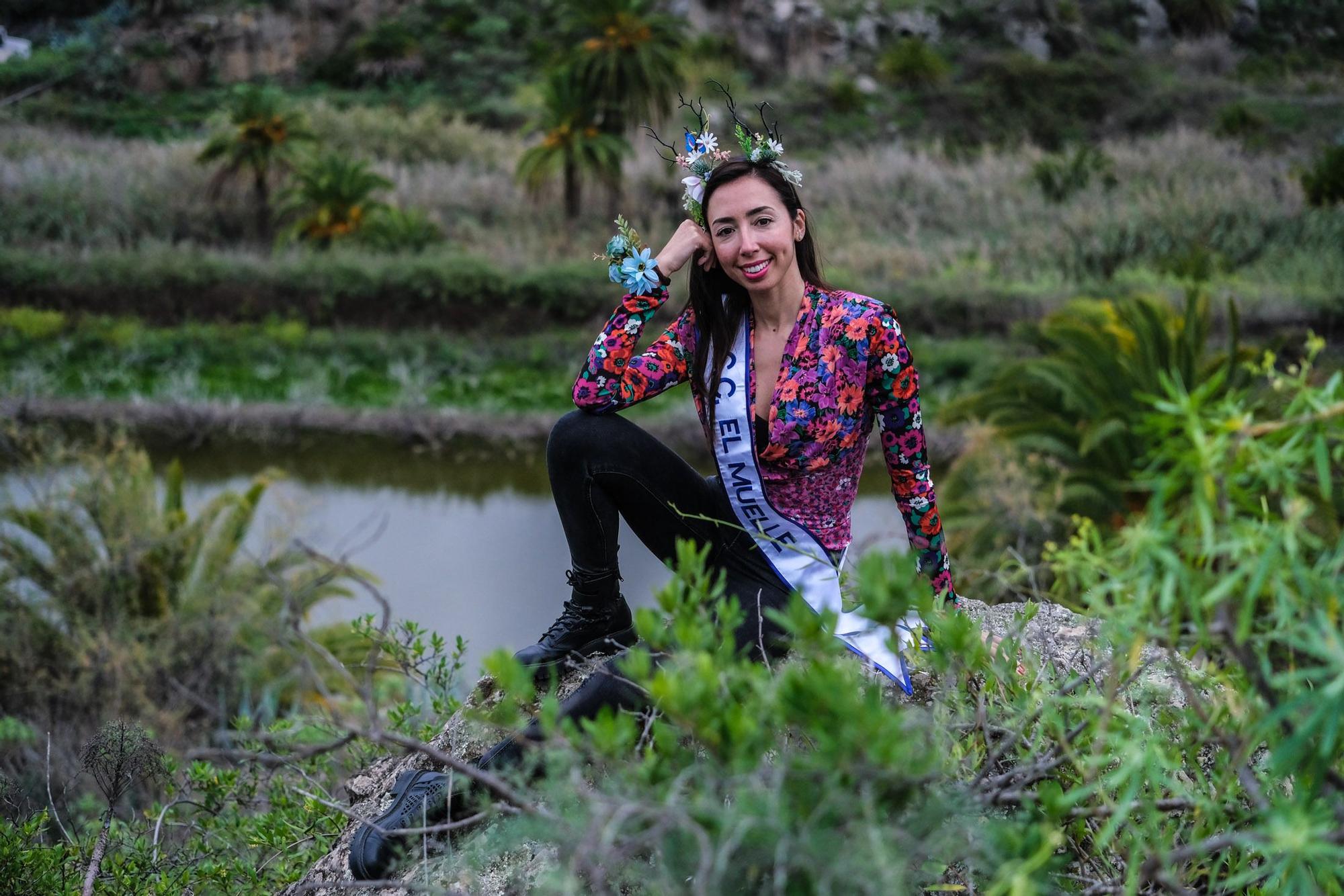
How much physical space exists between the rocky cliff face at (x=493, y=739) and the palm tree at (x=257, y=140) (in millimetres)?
10922

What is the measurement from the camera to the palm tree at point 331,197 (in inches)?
476

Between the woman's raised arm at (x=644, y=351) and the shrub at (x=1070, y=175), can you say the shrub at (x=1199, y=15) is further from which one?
the woman's raised arm at (x=644, y=351)

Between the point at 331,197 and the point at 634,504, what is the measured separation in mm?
11140

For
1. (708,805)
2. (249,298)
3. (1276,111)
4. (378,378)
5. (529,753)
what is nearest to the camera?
(708,805)

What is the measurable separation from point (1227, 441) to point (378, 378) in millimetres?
9441

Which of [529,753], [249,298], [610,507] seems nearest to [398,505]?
[249,298]

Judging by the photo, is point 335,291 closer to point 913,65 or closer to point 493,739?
point 913,65

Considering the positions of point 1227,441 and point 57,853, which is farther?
point 57,853

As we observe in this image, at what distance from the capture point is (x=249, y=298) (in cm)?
1129

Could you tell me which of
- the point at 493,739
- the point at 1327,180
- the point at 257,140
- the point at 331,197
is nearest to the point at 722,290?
the point at 493,739

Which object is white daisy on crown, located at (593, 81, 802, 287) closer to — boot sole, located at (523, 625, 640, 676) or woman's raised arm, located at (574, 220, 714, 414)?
woman's raised arm, located at (574, 220, 714, 414)

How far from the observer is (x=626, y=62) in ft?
39.6

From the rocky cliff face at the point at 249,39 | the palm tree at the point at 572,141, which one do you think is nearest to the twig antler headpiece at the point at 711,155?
the palm tree at the point at 572,141

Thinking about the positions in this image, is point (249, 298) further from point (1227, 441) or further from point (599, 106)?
point (1227, 441)
